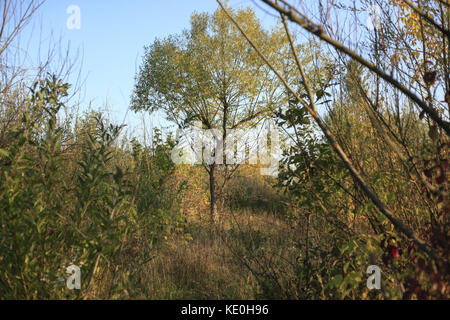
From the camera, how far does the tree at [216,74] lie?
Answer: 8.12 metres

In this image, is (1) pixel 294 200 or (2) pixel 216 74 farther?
(2) pixel 216 74

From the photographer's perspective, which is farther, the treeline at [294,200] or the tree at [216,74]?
the tree at [216,74]

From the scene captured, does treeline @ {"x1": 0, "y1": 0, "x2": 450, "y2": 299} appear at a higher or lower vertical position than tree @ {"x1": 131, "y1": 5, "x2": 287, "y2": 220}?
lower

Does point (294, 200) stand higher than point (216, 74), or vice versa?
point (216, 74)

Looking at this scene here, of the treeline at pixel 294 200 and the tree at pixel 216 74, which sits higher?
the tree at pixel 216 74

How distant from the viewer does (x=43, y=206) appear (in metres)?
2.36

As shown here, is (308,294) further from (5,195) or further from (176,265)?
(5,195)

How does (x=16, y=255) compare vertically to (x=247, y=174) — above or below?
below

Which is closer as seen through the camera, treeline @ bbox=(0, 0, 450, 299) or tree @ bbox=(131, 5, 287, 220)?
treeline @ bbox=(0, 0, 450, 299)

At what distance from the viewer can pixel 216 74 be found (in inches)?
322

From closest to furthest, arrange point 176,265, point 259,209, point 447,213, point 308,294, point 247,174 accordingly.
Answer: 1. point 447,213
2. point 308,294
3. point 176,265
4. point 259,209
5. point 247,174

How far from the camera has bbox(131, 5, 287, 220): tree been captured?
320 inches
